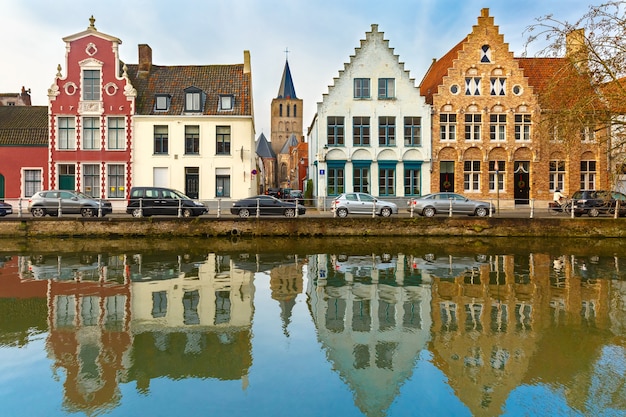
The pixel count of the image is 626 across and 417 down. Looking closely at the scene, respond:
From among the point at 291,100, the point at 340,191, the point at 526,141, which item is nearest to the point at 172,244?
the point at 340,191

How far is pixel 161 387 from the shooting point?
20.7ft

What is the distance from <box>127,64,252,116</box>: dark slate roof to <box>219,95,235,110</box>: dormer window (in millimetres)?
282

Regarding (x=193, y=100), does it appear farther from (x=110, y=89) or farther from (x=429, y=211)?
(x=429, y=211)

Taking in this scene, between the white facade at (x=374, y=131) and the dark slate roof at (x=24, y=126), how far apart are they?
19.5m

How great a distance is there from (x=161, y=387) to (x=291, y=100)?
98.8 meters

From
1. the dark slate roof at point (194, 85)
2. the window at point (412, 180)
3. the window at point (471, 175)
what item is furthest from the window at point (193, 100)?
the window at point (471, 175)

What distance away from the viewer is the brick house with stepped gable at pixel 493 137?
3162 cm

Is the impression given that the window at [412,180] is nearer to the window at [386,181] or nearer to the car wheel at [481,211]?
the window at [386,181]

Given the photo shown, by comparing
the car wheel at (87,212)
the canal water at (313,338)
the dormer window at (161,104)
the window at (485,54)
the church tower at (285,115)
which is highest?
the church tower at (285,115)

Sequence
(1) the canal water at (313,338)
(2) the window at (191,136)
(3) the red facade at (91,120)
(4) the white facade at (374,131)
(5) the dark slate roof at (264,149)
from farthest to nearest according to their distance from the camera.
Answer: (5) the dark slate roof at (264,149)
(4) the white facade at (374,131)
(2) the window at (191,136)
(3) the red facade at (91,120)
(1) the canal water at (313,338)

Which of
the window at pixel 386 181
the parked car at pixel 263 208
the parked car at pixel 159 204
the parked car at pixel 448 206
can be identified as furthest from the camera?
the window at pixel 386 181

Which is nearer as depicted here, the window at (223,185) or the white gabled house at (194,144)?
the white gabled house at (194,144)

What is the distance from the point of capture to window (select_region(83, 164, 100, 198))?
2975 centimetres

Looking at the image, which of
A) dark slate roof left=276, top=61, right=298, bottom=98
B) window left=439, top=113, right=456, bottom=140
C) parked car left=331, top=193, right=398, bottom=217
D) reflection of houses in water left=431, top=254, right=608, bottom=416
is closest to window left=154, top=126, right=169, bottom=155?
parked car left=331, top=193, right=398, bottom=217
